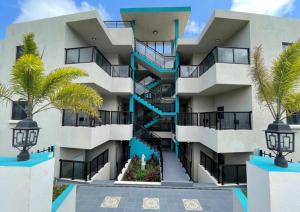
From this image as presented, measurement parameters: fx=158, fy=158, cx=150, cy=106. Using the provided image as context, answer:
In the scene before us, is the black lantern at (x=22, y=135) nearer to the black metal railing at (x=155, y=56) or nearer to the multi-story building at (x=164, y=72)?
the multi-story building at (x=164, y=72)

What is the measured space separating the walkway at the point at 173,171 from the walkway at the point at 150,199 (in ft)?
7.26

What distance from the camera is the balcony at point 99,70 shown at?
9.33 m

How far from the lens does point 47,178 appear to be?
320 cm

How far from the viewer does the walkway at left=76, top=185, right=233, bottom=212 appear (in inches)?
220

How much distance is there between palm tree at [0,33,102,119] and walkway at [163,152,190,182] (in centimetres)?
681

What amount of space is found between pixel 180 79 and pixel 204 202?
331 inches

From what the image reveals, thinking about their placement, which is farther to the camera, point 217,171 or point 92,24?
point 92,24

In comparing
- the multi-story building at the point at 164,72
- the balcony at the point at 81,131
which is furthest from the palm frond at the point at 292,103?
the balcony at the point at 81,131

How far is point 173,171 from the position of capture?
1046 centimetres

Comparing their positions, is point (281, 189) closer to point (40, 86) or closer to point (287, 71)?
point (287, 71)

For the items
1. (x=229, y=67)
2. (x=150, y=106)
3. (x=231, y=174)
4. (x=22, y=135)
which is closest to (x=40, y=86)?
(x=22, y=135)

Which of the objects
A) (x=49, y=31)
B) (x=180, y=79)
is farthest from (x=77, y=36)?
(x=180, y=79)

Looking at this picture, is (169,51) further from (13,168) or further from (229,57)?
(13,168)

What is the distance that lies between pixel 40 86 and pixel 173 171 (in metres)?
9.19
